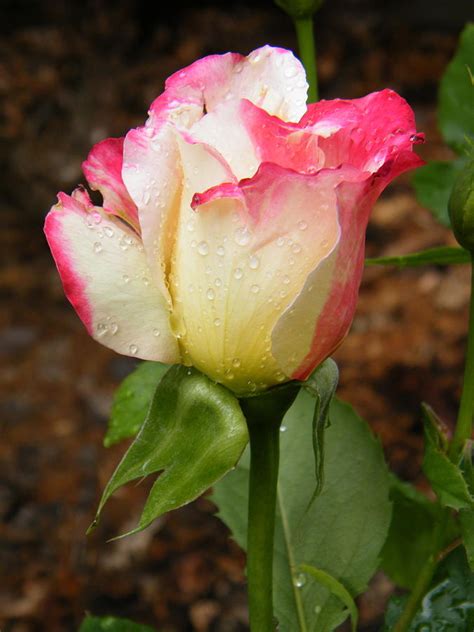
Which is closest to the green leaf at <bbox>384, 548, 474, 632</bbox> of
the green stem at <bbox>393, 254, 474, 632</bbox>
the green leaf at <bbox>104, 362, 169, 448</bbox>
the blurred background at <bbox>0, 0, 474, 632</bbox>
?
the green stem at <bbox>393, 254, 474, 632</bbox>

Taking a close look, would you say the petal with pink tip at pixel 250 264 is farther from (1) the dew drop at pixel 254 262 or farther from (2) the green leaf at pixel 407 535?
(2) the green leaf at pixel 407 535

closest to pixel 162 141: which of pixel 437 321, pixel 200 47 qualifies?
pixel 437 321

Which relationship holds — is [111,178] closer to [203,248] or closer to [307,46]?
[203,248]

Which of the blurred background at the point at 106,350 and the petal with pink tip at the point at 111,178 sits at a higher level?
the petal with pink tip at the point at 111,178

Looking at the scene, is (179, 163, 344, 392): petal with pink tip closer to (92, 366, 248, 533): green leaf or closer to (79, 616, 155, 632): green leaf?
(92, 366, 248, 533): green leaf

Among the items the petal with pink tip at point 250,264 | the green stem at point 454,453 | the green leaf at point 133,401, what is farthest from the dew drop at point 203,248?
the green leaf at point 133,401

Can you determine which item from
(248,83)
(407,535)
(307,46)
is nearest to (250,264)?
(248,83)
